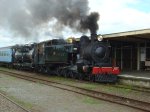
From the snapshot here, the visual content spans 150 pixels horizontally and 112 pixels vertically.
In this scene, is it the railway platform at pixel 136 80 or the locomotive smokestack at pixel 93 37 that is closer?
the railway platform at pixel 136 80

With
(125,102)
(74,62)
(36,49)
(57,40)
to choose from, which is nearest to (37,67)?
(36,49)

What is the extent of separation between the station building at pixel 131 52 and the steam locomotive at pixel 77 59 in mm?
2507

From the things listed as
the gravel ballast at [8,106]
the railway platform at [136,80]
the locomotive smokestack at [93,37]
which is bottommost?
the gravel ballast at [8,106]

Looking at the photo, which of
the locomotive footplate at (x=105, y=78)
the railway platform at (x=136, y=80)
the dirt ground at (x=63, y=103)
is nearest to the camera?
the dirt ground at (x=63, y=103)

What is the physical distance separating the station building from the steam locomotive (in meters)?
2.51

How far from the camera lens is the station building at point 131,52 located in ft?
88.7

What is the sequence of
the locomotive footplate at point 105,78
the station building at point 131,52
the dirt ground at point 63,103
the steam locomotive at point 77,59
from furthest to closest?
1. the station building at point 131,52
2. the steam locomotive at point 77,59
3. the locomotive footplate at point 105,78
4. the dirt ground at point 63,103

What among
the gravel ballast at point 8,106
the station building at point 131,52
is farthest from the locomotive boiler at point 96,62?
the gravel ballast at point 8,106

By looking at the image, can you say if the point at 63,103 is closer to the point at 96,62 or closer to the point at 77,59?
the point at 96,62

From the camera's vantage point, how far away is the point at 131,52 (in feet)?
96.3

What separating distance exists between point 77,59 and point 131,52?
7.56 metres

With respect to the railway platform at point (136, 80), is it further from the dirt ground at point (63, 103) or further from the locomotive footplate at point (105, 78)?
the dirt ground at point (63, 103)

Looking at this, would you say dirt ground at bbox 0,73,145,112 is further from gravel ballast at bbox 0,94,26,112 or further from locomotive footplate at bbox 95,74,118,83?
locomotive footplate at bbox 95,74,118,83

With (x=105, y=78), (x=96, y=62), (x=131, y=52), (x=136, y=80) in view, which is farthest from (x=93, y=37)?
(x=131, y=52)
